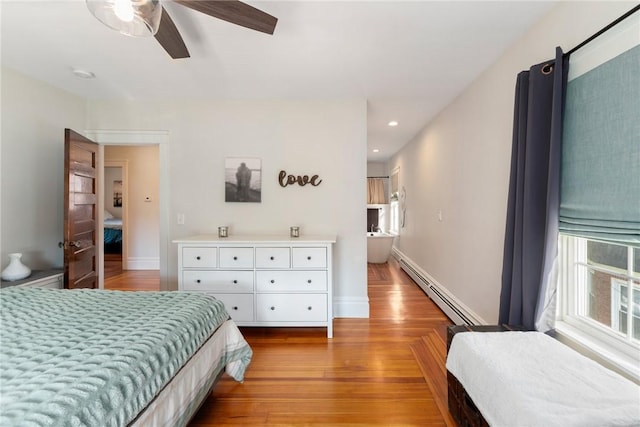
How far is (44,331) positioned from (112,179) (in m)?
5.28

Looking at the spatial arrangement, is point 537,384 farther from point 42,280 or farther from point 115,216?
point 115,216

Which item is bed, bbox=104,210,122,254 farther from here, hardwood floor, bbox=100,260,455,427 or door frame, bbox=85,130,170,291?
hardwood floor, bbox=100,260,455,427

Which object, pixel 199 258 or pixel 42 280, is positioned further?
pixel 199 258

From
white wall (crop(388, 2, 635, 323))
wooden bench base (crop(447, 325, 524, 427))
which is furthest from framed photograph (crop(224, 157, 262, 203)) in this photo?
wooden bench base (crop(447, 325, 524, 427))

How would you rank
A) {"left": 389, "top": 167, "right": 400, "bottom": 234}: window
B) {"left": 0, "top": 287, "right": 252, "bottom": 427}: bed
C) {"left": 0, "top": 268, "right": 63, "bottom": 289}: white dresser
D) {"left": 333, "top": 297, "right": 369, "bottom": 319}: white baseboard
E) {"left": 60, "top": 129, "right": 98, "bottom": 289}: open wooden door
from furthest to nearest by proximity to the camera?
{"left": 389, "top": 167, "right": 400, "bottom": 234}: window < {"left": 333, "top": 297, "right": 369, "bottom": 319}: white baseboard < {"left": 60, "top": 129, "right": 98, "bottom": 289}: open wooden door < {"left": 0, "top": 268, "right": 63, "bottom": 289}: white dresser < {"left": 0, "top": 287, "right": 252, "bottom": 427}: bed

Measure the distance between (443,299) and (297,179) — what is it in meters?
2.18

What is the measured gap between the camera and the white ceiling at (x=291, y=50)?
5.31 feet

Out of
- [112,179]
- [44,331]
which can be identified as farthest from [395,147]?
[112,179]

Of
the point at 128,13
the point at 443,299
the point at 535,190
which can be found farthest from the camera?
the point at 443,299

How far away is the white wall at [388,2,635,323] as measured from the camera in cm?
154

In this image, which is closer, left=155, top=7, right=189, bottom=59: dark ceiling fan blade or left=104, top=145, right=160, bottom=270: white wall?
left=155, top=7, right=189, bottom=59: dark ceiling fan blade

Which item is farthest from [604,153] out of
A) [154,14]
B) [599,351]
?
[154,14]

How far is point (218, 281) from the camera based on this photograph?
2.50 metres

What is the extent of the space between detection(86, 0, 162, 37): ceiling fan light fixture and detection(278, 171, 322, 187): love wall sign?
1.79 metres
